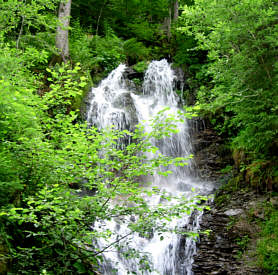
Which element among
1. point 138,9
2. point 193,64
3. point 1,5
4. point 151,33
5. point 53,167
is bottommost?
point 53,167

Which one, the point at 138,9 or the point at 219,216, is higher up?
the point at 138,9

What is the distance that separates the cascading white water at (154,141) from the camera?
256 inches

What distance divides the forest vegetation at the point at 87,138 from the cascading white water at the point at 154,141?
2.66 feet

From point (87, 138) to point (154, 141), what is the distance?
7.64 m

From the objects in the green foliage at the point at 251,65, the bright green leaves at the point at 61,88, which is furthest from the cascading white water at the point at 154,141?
the bright green leaves at the point at 61,88

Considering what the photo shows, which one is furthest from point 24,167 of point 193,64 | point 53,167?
point 193,64

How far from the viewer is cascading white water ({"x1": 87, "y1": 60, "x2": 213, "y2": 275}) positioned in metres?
6.50

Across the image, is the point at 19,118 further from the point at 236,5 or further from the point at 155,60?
the point at 155,60

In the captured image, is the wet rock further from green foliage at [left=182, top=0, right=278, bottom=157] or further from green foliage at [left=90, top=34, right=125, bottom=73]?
green foliage at [left=90, top=34, right=125, bottom=73]

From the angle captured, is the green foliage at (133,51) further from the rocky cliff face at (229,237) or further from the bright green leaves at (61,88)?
the bright green leaves at (61,88)

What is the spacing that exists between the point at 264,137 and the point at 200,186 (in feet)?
13.4

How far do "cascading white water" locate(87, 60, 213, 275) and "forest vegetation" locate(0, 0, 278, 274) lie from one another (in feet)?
2.66

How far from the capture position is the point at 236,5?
568 centimetres

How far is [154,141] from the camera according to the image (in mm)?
11352
